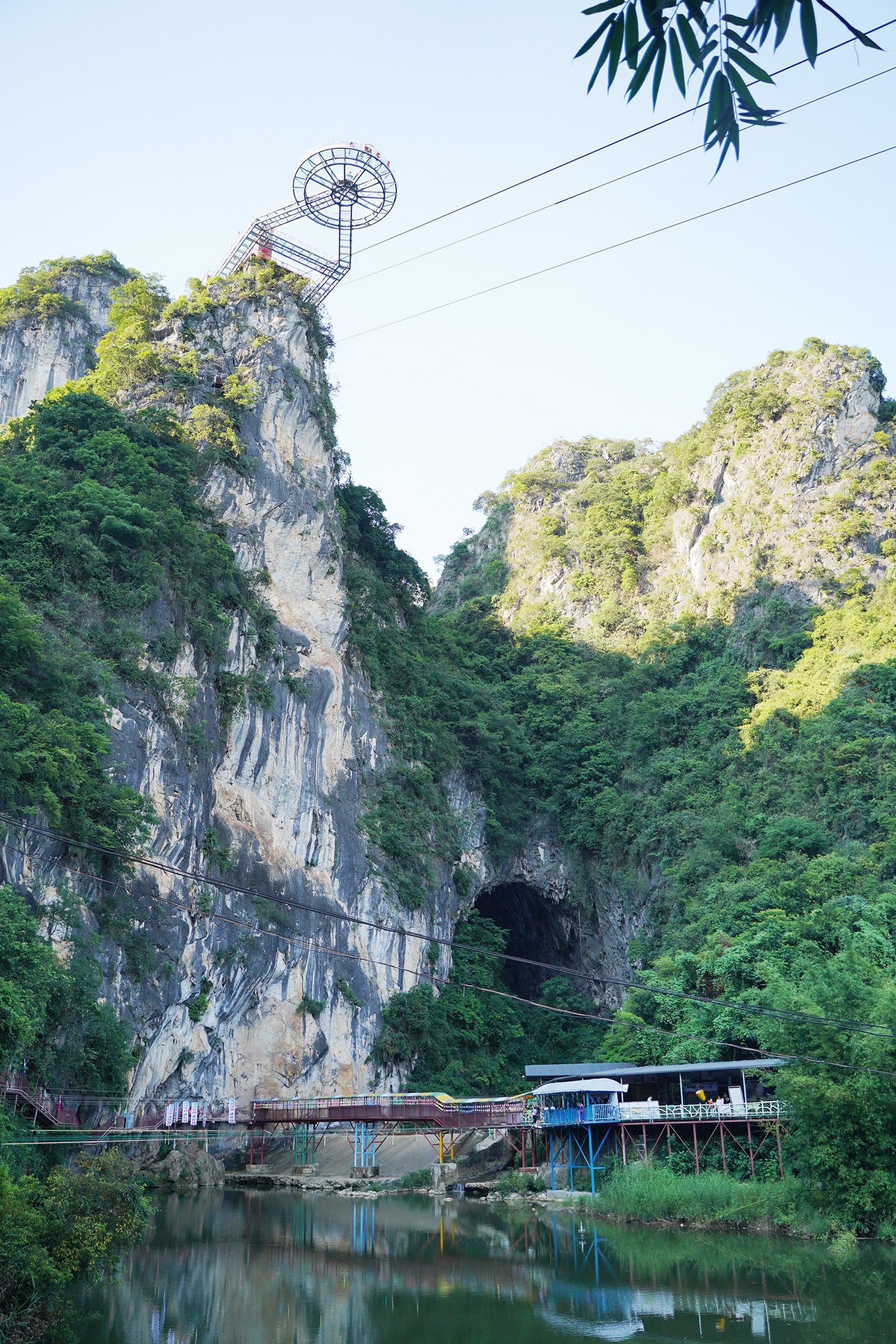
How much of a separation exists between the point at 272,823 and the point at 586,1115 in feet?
37.7

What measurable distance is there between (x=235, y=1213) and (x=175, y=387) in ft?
77.5

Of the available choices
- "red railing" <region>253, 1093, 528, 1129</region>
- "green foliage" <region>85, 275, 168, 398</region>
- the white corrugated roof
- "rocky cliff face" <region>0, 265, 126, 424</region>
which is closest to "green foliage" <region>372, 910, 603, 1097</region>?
"red railing" <region>253, 1093, 528, 1129</region>

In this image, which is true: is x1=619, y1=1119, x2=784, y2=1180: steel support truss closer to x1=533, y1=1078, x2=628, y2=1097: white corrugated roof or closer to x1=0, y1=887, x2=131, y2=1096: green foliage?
x1=533, y1=1078, x2=628, y2=1097: white corrugated roof

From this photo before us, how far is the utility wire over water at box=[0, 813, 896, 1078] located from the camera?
13414 mm

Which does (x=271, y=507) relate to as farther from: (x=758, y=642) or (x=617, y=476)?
(x=617, y=476)

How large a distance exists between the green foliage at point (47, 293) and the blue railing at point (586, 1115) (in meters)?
33.8

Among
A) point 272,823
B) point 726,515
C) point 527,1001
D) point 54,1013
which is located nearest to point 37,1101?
point 54,1013

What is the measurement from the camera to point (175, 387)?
32844mm

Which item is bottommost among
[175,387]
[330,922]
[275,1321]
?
[275,1321]

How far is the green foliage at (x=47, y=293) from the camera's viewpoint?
39.8 metres

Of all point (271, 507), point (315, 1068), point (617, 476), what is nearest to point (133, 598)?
point (271, 507)

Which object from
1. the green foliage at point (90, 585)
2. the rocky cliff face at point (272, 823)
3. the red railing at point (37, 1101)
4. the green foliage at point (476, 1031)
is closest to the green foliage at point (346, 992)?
the rocky cliff face at point (272, 823)

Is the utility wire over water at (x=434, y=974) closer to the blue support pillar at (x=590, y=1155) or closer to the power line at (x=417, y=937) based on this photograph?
the power line at (x=417, y=937)

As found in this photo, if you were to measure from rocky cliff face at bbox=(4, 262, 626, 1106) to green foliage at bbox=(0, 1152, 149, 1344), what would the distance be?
7326 mm
